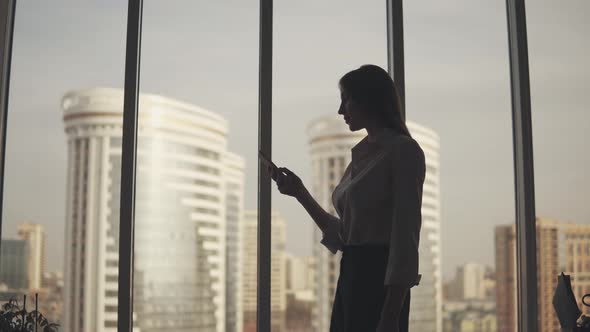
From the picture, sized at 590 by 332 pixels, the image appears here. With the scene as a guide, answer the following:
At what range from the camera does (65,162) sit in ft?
11.4

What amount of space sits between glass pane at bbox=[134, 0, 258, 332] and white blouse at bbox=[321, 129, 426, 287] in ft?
6.38

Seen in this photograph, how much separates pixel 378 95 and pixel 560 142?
259 centimetres

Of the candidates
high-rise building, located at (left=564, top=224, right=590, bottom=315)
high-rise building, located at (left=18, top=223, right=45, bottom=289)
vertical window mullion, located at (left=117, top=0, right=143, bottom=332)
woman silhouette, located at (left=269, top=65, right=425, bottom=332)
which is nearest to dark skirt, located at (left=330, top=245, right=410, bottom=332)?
woman silhouette, located at (left=269, top=65, right=425, bottom=332)

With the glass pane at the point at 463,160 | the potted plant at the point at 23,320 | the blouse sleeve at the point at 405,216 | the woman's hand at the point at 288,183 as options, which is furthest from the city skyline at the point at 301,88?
the blouse sleeve at the point at 405,216

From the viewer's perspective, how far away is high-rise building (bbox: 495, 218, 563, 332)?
359 cm

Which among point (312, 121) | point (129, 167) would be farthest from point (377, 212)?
point (129, 167)

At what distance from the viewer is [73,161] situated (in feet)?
11.4

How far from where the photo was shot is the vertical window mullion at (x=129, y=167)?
334 cm

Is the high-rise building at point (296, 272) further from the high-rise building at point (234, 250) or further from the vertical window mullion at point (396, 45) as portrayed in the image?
the vertical window mullion at point (396, 45)

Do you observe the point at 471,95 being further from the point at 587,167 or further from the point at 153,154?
the point at 153,154

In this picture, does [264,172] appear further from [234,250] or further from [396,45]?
[396,45]

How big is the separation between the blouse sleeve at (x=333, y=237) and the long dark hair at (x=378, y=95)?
0.30 meters

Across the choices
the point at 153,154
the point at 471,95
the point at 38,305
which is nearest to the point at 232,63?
the point at 153,154

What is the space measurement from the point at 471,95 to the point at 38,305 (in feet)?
8.56
